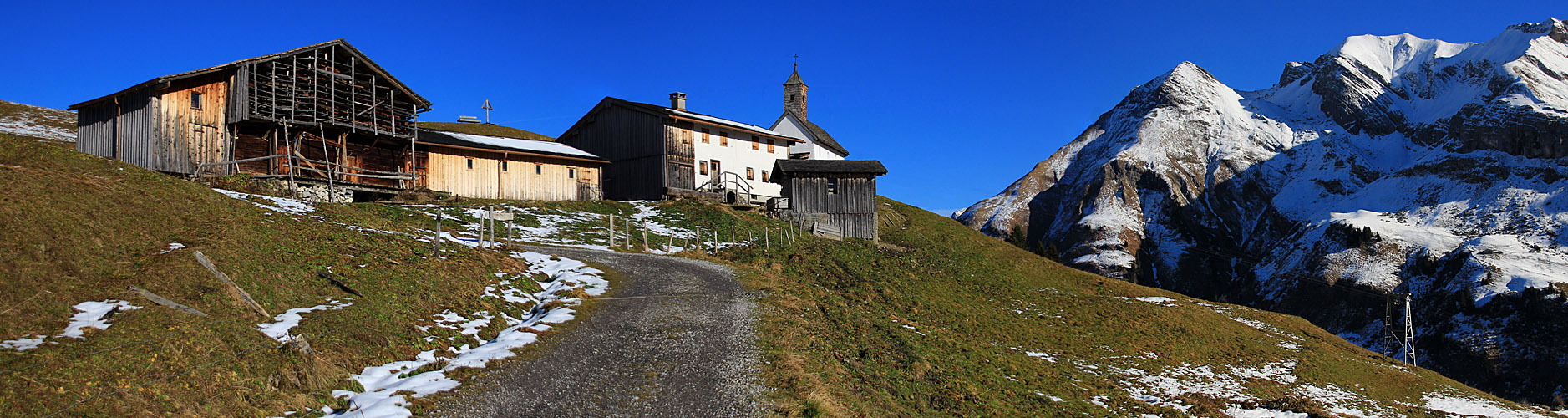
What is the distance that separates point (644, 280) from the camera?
21.3 meters

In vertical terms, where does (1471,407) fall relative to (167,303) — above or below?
below

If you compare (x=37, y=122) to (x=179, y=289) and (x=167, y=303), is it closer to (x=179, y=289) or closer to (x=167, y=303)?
(x=179, y=289)

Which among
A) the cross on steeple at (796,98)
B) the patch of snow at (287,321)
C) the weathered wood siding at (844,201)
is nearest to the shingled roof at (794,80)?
the cross on steeple at (796,98)

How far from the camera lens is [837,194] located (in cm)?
5041

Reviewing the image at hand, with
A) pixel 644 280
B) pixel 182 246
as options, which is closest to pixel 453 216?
pixel 644 280

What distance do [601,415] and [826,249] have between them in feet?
89.8

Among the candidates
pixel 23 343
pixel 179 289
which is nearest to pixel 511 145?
pixel 179 289

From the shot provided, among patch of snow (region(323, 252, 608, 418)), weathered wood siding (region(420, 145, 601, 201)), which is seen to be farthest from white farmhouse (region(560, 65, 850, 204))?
patch of snow (region(323, 252, 608, 418))

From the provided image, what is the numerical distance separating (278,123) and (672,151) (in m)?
22.3

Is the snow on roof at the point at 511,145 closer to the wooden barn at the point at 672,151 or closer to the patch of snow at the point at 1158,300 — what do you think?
the wooden barn at the point at 672,151

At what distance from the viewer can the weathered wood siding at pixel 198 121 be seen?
107ft

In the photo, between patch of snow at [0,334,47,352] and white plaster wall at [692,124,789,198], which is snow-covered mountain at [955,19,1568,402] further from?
patch of snow at [0,334,47,352]

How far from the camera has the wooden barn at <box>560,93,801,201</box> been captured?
169 ft

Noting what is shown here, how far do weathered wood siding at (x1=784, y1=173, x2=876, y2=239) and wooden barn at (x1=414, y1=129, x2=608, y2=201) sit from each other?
1329 cm
